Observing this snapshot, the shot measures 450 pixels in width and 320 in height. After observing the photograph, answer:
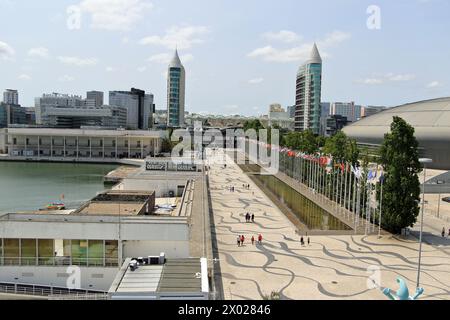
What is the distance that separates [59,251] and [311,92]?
455 ft

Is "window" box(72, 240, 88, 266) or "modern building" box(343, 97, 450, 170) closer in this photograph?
"window" box(72, 240, 88, 266)

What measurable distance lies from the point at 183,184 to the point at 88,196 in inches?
459

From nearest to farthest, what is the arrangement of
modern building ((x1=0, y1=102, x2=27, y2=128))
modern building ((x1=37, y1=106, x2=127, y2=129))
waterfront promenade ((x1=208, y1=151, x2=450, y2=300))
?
waterfront promenade ((x1=208, y1=151, x2=450, y2=300)), modern building ((x1=37, y1=106, x2=127, y2=129)), modern building ((x1=0, y1=102, x2=27, y2=128))

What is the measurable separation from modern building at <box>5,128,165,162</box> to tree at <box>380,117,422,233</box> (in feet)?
233

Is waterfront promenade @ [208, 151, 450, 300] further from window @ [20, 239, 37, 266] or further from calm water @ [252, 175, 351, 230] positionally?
window @ [20, 239, 37, 266]

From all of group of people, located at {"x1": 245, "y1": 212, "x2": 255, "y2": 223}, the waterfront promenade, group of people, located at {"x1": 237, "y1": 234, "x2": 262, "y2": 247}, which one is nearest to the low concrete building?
the waterfront promenade

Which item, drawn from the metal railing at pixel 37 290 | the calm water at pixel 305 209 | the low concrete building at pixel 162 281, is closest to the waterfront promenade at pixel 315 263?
the calm water at pixel 305 209

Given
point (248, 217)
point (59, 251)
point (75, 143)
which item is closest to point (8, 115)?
point (75, 143)

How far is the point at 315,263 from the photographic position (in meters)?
23.6

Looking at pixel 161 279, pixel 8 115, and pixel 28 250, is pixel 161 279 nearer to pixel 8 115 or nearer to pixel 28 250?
pixel 28 250

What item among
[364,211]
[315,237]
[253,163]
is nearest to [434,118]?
[253,163]

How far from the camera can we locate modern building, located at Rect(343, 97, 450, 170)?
222 ft

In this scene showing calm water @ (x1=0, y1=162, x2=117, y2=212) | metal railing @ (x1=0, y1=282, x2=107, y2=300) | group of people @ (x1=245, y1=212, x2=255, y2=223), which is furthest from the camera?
calm water @ (x1=0, y1=162, x2=117, y2=212)
